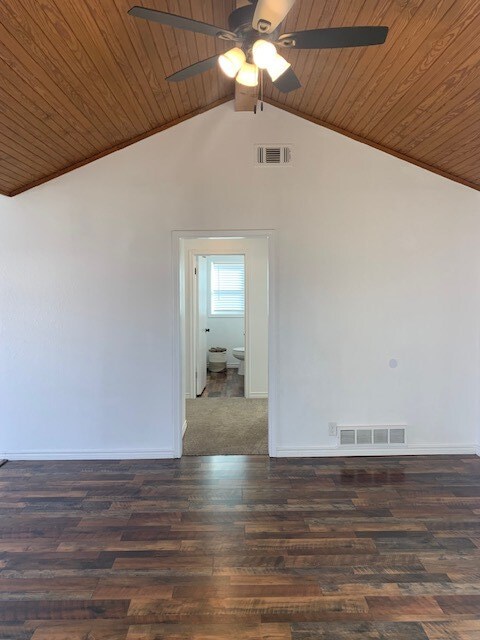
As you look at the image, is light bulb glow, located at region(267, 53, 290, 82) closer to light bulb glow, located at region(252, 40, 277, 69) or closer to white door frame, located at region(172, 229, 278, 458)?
light bulb glow, located at region(252, 40, 277, 69)

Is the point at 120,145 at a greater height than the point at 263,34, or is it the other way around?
the point at 120,145

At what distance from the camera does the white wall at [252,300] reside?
16.7 ft

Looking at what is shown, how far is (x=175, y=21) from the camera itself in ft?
5.15

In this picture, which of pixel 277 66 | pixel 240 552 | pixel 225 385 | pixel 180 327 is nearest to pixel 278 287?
pixel 180 327

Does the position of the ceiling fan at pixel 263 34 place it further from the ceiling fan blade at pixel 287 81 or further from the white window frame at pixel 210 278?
the white window frame at pixel 210 278

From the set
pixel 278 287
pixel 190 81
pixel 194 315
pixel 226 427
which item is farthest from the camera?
pixel 194 315

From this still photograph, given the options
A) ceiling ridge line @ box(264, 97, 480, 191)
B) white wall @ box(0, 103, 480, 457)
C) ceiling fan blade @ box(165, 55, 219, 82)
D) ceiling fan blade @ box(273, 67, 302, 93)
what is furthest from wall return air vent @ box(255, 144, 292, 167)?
ceiling fan blade @ box(165, 55, 219, 82)

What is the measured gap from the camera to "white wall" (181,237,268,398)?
16.7ft

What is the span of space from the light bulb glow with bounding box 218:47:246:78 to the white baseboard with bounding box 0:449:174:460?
9.62 ft

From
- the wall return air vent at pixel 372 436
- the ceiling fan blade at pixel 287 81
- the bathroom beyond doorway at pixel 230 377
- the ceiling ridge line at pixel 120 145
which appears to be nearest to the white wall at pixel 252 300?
the bathroom beyond doorway at pixel 230 377

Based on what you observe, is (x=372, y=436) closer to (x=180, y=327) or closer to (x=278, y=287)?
(x=278, y=287)

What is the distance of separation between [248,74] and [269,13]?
477 millimetres

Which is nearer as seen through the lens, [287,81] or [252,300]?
[287,81]

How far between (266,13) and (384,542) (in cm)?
277
